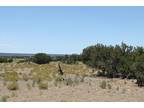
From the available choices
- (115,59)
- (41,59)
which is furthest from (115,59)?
(41,59)

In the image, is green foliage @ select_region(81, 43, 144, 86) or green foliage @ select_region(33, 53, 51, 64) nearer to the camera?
green foliage @ select_region(81, 43, 144, 86)

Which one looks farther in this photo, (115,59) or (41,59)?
(41,59)

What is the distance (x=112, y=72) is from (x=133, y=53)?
9.06 ft

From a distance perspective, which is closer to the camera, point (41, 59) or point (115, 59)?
point (115, 59)

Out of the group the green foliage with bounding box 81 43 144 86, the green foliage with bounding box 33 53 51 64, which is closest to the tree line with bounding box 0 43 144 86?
the green foliage with bounding box 81 43 144 86

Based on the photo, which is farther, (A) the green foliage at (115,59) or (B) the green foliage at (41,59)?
(B) the green foliage at (41,59)

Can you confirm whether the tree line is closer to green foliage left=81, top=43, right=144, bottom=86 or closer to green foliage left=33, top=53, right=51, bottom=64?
green foliage left=81, top=43, right=144, bottom=86

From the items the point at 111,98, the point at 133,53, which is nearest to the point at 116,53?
the point at 133,53

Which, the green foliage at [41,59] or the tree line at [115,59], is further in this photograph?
the green foliage at [41,59]

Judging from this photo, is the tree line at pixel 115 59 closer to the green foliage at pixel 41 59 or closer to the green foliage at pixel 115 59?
the green foliage at pixel 115 59

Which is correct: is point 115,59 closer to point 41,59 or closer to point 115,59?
point 115,59

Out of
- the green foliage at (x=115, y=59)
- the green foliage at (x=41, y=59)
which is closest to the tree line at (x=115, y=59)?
the green foliage at (x=115, y=59)
